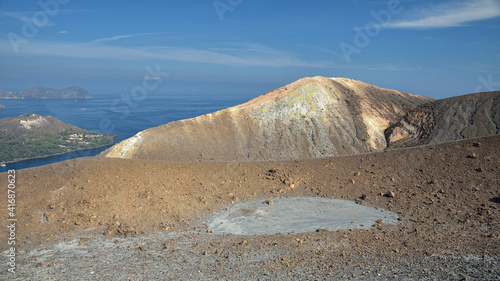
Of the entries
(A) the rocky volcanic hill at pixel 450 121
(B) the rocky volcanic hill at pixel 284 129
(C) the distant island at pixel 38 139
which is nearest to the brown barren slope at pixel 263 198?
(B) the rocky volcanic hill at pixel 284 129

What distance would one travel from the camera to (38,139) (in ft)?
257

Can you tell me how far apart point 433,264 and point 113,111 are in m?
173

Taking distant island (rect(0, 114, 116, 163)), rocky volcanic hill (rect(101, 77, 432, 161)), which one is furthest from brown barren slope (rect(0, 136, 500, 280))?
distant island (rect(0, 114, 116, 163))

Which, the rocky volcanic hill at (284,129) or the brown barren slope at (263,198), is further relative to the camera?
the rocky volcanic hill at (284,129)

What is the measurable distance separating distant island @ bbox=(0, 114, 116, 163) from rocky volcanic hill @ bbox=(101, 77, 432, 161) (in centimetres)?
4574

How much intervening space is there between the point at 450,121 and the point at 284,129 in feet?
68.4

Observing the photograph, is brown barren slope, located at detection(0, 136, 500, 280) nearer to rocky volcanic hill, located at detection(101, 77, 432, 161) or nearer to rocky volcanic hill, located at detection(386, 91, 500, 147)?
rocky volcanic hill, located at detection(101, 77, 432, 161)

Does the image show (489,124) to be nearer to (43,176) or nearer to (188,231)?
(188,231)

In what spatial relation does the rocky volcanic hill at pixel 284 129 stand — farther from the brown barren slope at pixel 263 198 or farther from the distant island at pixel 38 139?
the distant island at pixel 38 139

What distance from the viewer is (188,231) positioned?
14.2 metres

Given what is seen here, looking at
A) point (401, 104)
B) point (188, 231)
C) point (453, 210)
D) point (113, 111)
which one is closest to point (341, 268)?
point (188, 231)

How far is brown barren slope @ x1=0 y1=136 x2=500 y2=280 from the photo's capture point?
1025cm

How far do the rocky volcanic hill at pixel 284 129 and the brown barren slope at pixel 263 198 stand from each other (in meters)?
17.2

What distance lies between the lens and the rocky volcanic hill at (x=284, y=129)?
37.3m
